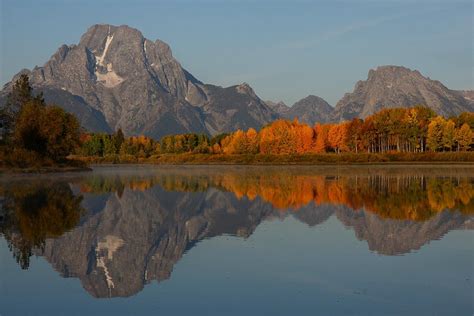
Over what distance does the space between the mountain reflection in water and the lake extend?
0.35 feet

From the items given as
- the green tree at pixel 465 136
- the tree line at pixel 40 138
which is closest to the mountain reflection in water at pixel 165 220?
the tree line at pixel 40 138

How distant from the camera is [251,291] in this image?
19.7m

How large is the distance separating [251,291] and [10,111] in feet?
399

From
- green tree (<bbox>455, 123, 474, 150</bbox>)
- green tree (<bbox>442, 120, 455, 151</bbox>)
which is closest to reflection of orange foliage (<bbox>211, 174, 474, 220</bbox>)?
green tree (<bbox>442, 120, 455, 151</bbox>)

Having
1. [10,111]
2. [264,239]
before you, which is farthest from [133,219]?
[10,111]

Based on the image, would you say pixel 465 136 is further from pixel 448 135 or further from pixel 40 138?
pixel 40 138

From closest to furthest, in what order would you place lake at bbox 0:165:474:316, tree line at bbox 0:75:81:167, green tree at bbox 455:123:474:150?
lake at bbox 0:165:474:316 < tree line at bbox 0:75:81:167 < green tree at bbox 455:123:474:150

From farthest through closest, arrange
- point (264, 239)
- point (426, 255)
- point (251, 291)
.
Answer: point (264, 239)
point (426, 255)
point (251, 291)

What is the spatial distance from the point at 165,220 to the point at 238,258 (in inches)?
578

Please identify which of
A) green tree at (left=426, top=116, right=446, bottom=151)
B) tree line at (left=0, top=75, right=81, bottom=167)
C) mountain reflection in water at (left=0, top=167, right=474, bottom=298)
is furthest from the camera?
green tree at (left=426, top=116, right=446, bottom=151)

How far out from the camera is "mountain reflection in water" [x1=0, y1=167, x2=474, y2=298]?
980 inches

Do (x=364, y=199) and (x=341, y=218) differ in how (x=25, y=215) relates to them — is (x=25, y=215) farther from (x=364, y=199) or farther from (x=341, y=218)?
(x=364, y=199)

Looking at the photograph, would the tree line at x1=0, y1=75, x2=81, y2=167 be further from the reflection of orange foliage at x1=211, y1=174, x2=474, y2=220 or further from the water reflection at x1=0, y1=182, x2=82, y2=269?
the reflection of orange foliage at x1=211, y1=174, x2=474, y2=220

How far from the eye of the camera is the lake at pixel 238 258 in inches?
718
